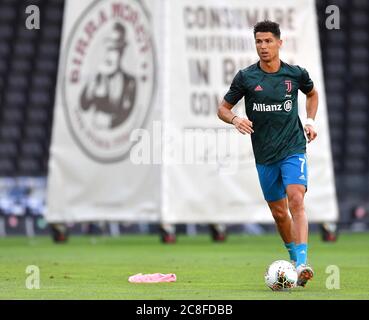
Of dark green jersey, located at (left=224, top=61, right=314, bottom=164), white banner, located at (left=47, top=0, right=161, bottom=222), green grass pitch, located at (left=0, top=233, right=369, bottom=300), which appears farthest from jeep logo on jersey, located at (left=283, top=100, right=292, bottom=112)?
white banner, located at (left=47, top=0, right=161, bottom=222)

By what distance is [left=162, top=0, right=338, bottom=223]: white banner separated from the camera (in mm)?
16156

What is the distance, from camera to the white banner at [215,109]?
1616 cm

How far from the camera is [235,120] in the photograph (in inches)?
372

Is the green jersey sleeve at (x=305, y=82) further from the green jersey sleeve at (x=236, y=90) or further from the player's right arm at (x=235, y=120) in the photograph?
the player's right arm at (x=235, y=120)

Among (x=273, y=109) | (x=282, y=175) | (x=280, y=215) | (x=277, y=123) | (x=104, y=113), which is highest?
(x=104, y=113)

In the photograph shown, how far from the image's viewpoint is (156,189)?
16203 mm

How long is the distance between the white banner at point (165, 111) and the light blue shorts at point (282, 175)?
20.0 ft

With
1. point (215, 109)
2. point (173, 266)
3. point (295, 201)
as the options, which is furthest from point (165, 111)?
point (295, 201)

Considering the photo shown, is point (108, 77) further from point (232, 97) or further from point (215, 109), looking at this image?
point (232, 97)

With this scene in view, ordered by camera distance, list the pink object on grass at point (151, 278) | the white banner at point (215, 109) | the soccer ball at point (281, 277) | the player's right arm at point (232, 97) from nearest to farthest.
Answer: the soccer ball at point (281, 277) → the player's right arm at point (232, 97) → the pink object on grass at point (151, 278) → the white banner at point (215, 109)

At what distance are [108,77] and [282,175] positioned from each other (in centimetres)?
744

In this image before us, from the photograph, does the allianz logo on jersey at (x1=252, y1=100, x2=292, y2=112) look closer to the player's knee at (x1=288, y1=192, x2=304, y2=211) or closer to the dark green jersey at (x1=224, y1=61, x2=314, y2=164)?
the dark green jersey at (x1=224, y1=61, x2=314, y2=164)

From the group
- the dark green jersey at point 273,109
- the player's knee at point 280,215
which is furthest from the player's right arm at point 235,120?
the player's knee at point 280,215
